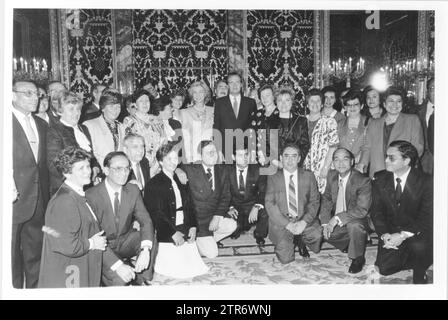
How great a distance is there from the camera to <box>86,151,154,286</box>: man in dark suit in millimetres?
3822

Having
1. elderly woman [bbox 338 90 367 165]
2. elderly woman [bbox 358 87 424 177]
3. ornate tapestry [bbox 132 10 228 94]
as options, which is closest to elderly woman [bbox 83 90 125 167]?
ornate tapestry [bbox 132 10 228 94]

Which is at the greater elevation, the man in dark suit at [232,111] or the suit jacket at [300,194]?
the man in dark suit at [232,111]

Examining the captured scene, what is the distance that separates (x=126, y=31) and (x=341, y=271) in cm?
343

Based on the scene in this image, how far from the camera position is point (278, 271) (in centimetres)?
411

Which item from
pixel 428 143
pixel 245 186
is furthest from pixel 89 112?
pixel 428 143

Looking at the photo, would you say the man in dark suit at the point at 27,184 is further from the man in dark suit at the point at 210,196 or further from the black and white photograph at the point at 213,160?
the man in dark suit at the point at 210,196

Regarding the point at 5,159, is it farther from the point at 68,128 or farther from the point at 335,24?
the point at 335,24

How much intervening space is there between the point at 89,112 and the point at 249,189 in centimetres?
178

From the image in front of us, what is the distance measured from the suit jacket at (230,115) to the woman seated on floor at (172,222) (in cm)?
58

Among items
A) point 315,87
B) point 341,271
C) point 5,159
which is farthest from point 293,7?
point 5,159

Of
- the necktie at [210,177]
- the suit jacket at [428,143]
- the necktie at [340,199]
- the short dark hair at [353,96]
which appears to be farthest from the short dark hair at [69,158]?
the suit jacket at [428,143]

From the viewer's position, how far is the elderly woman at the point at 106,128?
4086 mm

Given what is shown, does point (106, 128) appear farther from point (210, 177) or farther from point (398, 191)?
point (398, 191)

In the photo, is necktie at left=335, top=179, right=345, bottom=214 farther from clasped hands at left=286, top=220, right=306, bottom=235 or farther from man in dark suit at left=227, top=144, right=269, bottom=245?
man in dark suit at left=227, top=144, right=269, bottom=245
